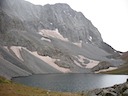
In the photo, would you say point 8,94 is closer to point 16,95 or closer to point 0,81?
point 16,95

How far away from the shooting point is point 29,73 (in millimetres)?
193625

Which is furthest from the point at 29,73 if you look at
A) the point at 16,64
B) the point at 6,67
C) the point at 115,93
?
the point at 115,93

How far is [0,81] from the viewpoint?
50094mm

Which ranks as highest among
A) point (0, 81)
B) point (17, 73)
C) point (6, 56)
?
point (6, 56)

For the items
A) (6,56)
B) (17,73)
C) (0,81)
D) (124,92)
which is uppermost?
(6,56)

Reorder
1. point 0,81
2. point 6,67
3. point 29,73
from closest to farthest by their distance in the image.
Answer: point 0,81
point 6,67
point 29,73

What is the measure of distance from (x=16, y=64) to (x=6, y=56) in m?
10.7

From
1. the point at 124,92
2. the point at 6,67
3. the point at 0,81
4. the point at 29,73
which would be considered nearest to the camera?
the point at 124,92

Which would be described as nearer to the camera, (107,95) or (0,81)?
(107,95)

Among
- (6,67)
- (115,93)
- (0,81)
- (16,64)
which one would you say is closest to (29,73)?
(16,64)

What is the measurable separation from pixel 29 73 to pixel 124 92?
159610 millimetres

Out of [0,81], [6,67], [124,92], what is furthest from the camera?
[6,67]

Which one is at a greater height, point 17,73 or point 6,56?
point 6,56

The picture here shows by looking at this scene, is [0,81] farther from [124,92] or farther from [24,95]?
[124,92]
